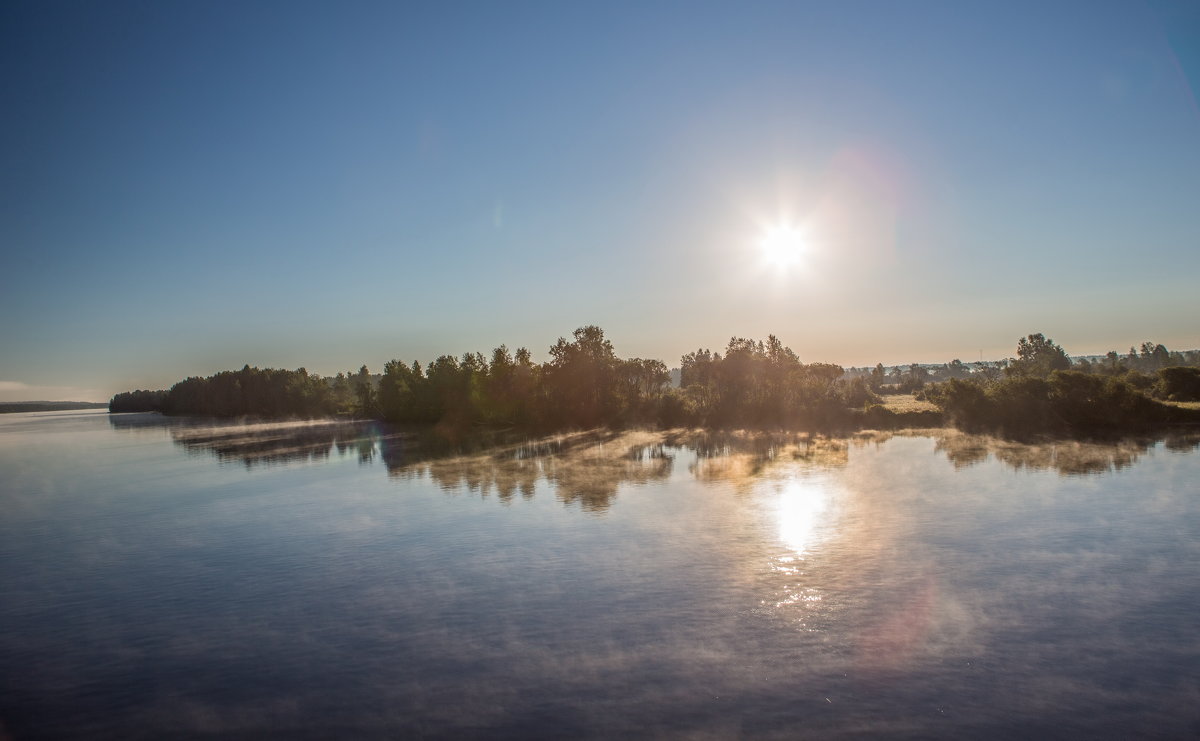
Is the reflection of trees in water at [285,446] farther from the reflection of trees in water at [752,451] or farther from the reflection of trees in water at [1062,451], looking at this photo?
the reflection of trees in water at [1062,451]

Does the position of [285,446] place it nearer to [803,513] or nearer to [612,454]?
[612,454]

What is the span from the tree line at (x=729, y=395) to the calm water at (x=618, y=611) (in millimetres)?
37590

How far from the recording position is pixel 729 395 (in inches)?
3740

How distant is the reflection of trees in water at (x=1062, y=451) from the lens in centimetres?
4500

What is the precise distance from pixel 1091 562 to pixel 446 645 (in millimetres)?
22717

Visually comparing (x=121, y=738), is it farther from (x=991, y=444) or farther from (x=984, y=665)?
(x=991, y=444)

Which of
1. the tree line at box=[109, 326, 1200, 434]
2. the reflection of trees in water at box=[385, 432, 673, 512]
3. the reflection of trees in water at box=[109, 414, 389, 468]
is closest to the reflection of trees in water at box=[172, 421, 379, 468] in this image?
the reflection of trees in water at box=[109, 414, 389, 468]

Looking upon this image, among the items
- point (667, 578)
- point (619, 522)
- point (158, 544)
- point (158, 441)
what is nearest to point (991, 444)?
point (619, 522)

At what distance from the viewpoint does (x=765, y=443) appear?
66938 millimetres

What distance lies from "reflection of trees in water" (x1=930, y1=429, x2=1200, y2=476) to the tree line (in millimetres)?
11806

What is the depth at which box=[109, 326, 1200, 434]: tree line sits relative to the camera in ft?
239

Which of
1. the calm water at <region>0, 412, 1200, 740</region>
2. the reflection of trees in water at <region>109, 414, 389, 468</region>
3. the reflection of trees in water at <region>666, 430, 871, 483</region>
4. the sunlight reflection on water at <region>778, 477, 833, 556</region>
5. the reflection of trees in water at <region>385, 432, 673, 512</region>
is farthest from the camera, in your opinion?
the reflection of trees in water at <region>109, 414, 389, 468</region>

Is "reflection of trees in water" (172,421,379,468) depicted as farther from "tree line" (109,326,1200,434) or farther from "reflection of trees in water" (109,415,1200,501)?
"tree line" (109,326,1200,434)

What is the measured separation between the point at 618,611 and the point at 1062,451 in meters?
52.7
